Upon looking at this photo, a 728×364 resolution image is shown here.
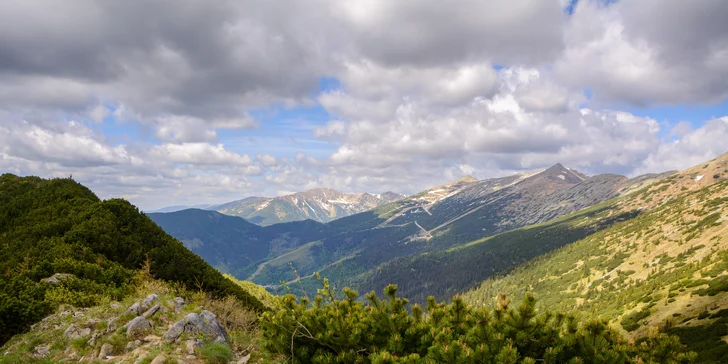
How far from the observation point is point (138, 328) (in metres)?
12.8

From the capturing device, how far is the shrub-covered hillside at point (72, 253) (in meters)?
15.6

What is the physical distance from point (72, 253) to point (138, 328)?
14248 mm

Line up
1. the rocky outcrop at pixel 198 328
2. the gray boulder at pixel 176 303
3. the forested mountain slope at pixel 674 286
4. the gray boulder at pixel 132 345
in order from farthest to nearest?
the forested mountain slope at pixel 674 286
the gray boulder at pixel 176 303
the rocky outcrop at pixel 198 328
the gray boulder at pixel 132 345

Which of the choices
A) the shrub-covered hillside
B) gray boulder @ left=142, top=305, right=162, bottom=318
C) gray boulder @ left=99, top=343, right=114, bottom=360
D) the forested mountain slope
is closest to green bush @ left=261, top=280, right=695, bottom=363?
the forested mountain slope

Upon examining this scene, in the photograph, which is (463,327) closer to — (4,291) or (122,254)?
(4,291)

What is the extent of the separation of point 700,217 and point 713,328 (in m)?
190

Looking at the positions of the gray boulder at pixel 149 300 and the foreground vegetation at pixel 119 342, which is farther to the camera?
the gray boulder at pixel 149 300

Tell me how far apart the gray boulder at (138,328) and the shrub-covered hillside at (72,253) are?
551 centimetres

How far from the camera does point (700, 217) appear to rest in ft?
589

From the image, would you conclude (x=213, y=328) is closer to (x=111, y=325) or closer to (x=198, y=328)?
(x=198, y=328)

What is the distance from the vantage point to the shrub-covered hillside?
15641 millimetres

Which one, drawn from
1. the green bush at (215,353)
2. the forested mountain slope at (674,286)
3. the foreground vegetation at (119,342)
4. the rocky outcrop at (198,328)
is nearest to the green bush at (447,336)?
the forested mountain slope at (674,286)

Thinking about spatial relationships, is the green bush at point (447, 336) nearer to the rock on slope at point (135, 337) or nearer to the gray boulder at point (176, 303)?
the rock on slope at point (135, 337)

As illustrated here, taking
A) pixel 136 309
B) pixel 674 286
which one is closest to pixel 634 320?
pixel 674 286
